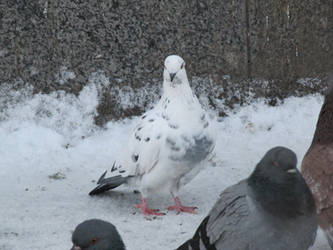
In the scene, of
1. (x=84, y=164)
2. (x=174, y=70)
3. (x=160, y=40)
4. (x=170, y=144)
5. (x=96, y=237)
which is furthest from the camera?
(x=160, y=40)

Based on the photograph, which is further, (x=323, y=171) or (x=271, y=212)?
(x=323, y=171)

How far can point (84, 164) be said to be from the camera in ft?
17.4

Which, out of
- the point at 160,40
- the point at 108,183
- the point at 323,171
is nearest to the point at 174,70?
the point at 108,183

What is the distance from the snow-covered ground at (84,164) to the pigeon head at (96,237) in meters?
1.29

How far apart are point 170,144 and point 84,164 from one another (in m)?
1.31

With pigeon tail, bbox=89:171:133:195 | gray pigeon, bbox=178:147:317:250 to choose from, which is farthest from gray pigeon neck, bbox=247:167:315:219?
pigeon tail, bbox=89:171:133:195

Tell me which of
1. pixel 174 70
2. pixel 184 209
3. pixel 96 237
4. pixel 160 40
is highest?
pixel 160 40

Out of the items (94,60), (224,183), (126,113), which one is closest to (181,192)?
(224,183)

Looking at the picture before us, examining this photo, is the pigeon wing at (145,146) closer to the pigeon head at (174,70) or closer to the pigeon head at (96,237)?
the pigeon head at (174,70)

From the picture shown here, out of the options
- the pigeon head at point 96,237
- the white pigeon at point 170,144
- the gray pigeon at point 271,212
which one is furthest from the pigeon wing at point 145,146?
the pigeon head at point 96,237

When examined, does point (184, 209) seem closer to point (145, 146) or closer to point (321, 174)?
point (145, 146)

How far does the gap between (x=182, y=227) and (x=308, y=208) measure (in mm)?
1573

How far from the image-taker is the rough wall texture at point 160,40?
19.2 feet

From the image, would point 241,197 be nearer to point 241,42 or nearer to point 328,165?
point 328,165
